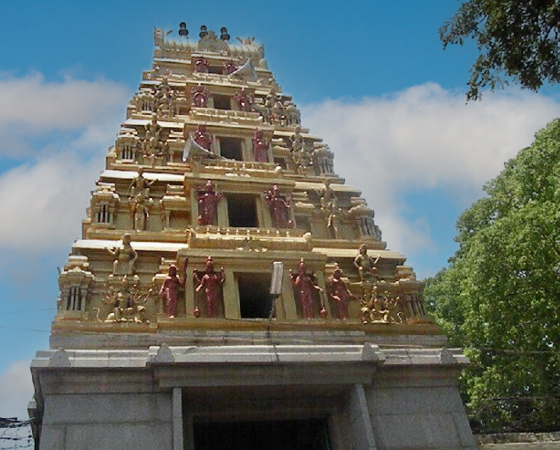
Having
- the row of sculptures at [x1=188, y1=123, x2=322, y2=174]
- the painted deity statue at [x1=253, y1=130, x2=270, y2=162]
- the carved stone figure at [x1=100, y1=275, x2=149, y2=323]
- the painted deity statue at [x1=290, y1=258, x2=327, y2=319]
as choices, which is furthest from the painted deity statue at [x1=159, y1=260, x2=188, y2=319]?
the painted deity statue at [x1=253, y1=130, x2=270, y2=162]

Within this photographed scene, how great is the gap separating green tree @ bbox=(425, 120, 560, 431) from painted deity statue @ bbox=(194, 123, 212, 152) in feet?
32.6

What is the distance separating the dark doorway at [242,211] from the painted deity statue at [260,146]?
203 cm

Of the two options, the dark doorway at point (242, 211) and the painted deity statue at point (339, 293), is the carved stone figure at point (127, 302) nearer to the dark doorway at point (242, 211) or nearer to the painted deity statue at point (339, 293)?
the painted deity statue at point (339, 293)

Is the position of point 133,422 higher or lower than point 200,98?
lower

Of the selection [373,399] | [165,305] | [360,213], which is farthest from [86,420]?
[360,213]

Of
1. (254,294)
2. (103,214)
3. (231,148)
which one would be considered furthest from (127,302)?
(231,148)

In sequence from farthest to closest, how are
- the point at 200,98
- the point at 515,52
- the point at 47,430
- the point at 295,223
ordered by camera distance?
1. the point at 200,98
2. the point at 295,223
3. the point at 47,430
4. the point at 515,52

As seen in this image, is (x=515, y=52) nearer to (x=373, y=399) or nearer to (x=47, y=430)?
(x=373, y=399)

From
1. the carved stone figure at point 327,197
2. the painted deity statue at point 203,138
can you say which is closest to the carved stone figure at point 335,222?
the carved stone figure at point 327,197

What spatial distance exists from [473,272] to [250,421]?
36.0 feet

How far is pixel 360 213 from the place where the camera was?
56.7 feet

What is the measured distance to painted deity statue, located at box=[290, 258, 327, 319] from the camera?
551 inches

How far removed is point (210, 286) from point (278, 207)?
156 inches

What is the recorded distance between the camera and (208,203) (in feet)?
53.6
